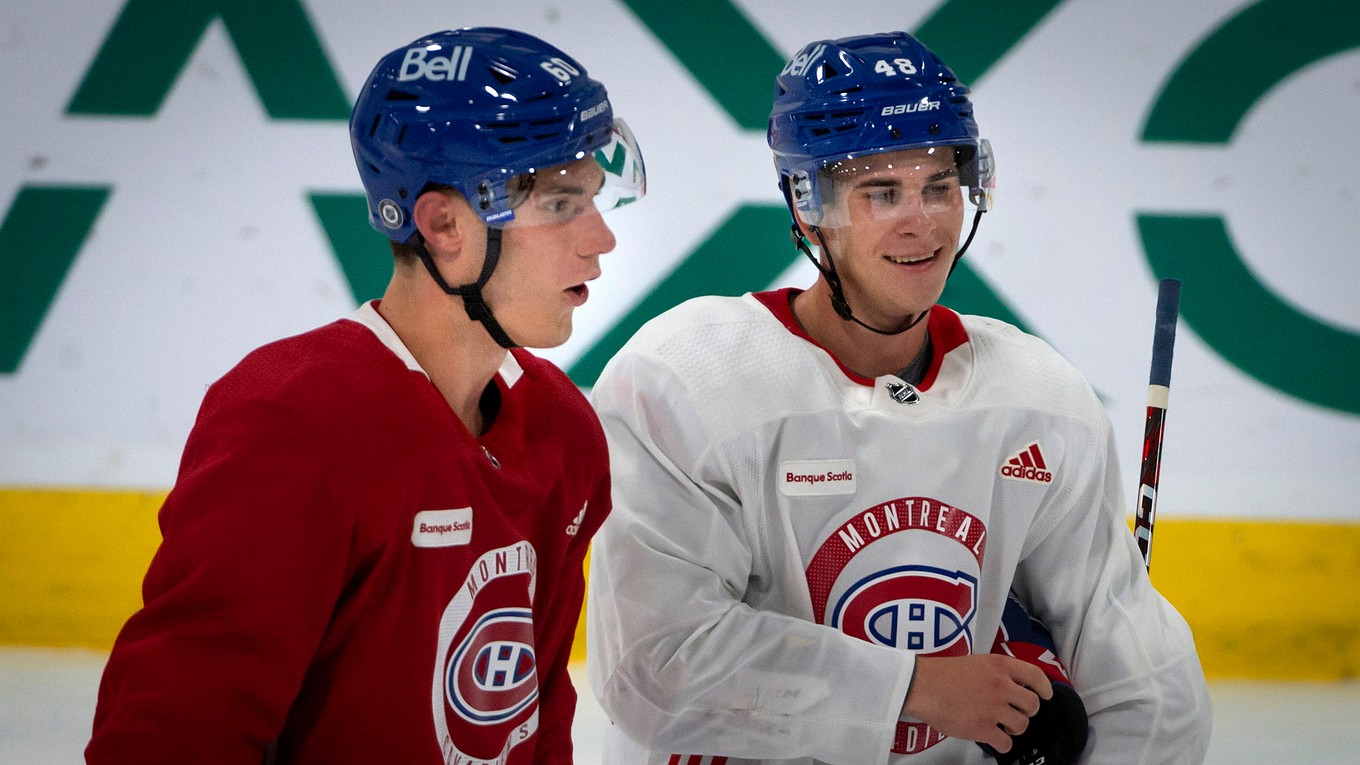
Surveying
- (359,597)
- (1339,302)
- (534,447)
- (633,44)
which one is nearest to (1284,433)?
(1339,302)

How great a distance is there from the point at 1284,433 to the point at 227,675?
281 centimetres

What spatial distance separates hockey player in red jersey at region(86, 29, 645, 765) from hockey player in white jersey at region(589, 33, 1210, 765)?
172mm

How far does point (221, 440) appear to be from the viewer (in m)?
1.05

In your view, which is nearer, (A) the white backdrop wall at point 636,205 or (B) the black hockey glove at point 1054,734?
(B) the black hockey glove at point 1054,734

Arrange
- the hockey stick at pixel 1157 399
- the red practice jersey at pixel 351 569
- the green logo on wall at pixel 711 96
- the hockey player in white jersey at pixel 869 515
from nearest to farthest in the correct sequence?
the red practice jersey at pixel 351 569 < the hockey player in white jersey at pixel 869 515 < the hockey stick at pixel 1157 399 < the green logo on wall at pixel 711 96

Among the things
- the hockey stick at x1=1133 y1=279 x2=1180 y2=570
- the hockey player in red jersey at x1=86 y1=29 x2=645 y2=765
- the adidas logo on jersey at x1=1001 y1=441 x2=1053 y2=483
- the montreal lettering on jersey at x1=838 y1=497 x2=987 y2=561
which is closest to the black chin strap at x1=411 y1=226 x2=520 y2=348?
the hockey player in red jersey at x1=86 y1=29 x2=645 y2=765

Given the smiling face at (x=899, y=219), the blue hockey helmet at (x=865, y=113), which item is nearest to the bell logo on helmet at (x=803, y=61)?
the blue hockey helmet at (x=865, y=113)

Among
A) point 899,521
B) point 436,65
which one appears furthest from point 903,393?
point 436,65

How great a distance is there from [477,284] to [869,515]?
0.54 m

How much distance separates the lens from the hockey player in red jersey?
1026 millimetres

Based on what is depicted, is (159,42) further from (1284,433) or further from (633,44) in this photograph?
(1284,433)

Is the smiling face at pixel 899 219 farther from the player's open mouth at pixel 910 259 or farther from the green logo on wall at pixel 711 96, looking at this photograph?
the green logo on wall at pixel 711 96

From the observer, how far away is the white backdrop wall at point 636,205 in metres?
3.22

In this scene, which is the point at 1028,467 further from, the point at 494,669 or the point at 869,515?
the point at 494,669
